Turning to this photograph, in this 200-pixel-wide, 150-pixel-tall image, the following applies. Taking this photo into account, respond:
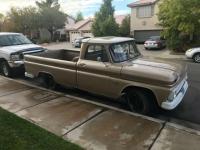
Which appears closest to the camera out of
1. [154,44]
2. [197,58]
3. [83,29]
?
[197,58]

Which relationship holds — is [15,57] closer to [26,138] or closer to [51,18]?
[26,138]

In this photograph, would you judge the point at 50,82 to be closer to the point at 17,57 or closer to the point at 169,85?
the point at 17,57

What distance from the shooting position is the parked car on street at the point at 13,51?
10352 millimetres

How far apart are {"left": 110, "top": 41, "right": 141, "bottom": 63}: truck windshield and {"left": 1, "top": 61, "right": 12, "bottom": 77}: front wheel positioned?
5714 millimetres

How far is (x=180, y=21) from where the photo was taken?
22.0 m

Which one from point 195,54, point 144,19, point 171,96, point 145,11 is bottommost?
point 171,96

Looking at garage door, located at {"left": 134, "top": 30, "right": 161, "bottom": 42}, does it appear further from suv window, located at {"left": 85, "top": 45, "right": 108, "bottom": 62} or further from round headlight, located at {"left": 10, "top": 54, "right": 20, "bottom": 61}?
suv window, located at {"left": 85, "top": 45, "right": 108, "bottom": 62}

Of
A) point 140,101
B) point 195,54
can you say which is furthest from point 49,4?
point 140,101

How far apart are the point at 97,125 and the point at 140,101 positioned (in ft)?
4.46

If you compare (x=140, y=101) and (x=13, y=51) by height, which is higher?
(x=13, y=51)

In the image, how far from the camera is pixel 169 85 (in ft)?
18.8

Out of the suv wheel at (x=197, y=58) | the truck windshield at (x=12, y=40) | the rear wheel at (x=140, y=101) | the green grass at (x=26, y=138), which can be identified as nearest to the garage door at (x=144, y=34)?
the suv wheel at (x=197, y=58)

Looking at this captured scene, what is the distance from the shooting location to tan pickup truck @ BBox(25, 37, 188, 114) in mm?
5896

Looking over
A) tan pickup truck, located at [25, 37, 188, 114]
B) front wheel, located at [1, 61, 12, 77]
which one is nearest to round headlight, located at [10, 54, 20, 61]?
front wheel, located at [1, 61, 12, 77]
